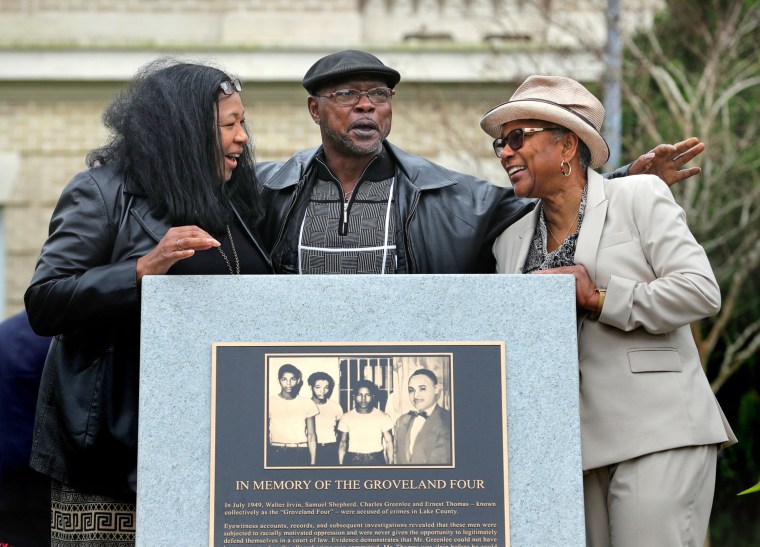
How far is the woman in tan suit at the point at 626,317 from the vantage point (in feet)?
12.5

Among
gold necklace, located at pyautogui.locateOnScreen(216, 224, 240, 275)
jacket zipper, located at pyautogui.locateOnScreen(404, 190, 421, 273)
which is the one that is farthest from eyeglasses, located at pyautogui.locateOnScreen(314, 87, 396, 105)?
gold necklace, located at pyautogui.locateOnScreen(216, 224, 240, 275)

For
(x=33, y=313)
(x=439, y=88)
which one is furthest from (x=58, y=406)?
(x=439, y=88)

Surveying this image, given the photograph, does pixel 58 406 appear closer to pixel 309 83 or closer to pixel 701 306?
pixel 309 83

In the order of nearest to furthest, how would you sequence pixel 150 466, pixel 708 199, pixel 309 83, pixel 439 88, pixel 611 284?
pixel 150 466 → pixel 611 284 → pixel 309 83 → pixel 708 199 → pixel 439 88

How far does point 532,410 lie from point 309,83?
1.57m

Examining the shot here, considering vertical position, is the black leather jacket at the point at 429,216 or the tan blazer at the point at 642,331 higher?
the black leather jacket at the point at 429,216

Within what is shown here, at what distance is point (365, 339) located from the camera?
366cm

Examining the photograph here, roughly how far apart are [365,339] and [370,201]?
0.95 metres

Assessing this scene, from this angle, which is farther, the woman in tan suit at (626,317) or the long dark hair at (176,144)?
the long dark hair at (176,144)

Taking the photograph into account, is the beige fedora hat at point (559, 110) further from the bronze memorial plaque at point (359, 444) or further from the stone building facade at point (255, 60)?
the stone building facade at point (255, 60)

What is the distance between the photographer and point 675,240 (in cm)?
390

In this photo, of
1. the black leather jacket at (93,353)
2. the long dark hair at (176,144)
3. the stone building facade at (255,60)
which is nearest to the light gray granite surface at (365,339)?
the black leather jacket at (93,353)

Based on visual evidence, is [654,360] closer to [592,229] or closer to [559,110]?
A: [592,229]

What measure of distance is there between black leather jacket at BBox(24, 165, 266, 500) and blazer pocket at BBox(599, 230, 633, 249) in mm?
1406
